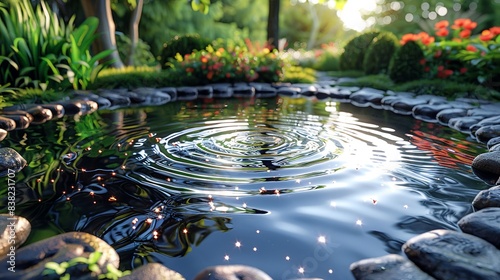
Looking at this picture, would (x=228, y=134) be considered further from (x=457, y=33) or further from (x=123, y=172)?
(x=457, y=33)

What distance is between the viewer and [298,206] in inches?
98.9

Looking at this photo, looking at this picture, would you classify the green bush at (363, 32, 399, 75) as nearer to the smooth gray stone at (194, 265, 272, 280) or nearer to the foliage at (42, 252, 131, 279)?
the smooth gray stone at (194, 265, 272, 280)

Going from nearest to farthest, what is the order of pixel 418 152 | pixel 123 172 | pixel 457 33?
1. pixel 123 172
2. pixel 418 152
3. pixel 457 33

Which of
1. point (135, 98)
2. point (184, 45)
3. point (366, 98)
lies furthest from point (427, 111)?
point (184, 45)

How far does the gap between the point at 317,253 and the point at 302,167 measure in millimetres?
1243

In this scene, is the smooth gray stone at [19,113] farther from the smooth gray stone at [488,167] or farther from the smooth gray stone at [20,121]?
the smooth gray stone at [488,167]

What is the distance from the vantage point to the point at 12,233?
1987 mm

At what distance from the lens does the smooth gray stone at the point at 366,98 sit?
692 cm

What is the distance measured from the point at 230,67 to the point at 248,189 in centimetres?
604

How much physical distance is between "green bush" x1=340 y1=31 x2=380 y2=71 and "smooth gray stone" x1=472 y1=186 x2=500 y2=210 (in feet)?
31.2

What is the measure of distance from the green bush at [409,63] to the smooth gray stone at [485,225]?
640 cm

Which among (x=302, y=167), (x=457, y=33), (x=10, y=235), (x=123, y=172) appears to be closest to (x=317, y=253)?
(x=302, y=167)

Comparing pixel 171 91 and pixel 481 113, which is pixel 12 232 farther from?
pixel 171 91

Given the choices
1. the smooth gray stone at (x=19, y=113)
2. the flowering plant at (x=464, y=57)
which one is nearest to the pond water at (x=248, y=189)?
the smooth gray stone at (x=19, y=113)
